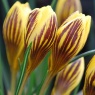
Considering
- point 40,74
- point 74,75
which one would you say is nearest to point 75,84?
point 74,75

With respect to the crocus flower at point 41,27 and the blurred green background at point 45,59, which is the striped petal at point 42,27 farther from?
the blurred green background at point 45,59

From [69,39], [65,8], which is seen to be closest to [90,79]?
[69,39]

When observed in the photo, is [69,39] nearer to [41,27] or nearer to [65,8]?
[41,27]

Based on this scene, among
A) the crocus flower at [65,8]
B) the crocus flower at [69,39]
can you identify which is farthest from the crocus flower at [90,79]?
the crocus flower at [65,8]

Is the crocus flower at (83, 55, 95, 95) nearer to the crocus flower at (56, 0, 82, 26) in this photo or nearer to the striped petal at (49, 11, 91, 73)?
the striped petal at (49, 11, 91, 73)

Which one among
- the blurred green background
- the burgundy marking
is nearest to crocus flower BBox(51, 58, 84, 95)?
the blurred green background

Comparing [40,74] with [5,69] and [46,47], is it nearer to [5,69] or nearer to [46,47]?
[5,69]
